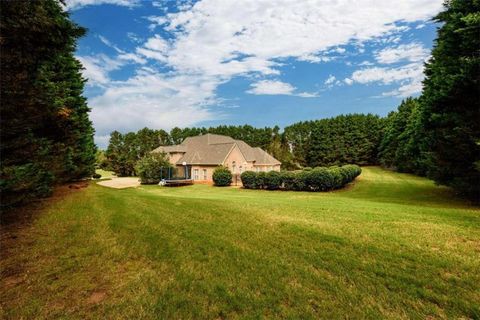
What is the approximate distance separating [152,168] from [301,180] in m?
22.0

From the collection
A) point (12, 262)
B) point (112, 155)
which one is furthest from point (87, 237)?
point (112, 155)

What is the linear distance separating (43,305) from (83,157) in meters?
16.9

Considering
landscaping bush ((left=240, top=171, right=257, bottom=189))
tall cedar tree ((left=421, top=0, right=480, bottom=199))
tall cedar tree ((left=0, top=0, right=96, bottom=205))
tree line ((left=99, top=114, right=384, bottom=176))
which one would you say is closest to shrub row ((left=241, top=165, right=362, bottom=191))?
landscaping bush ((left=240, top=171, right=257, bottom=189))

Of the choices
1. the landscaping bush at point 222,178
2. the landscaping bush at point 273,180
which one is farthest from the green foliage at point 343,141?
the landscaping bush at point 273,180

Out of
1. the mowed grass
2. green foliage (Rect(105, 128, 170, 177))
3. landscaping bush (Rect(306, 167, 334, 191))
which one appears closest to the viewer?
the mowed grass

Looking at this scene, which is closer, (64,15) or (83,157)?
(64,15)

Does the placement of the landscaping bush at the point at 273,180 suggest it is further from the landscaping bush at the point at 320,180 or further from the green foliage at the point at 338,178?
the green foliage at the point at 338,178

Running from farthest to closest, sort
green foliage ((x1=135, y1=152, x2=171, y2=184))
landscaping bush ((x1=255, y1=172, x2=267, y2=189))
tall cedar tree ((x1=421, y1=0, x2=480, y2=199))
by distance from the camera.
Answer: green foliage ((x1=135, y1=152, x2=171, y2=184)), landscaping bush ((x1=255, y1=172, x2=267, y2=189)), tall cedar tree ((x1=421, y1=0, x2=480, y2=199))

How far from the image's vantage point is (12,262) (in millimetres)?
5273

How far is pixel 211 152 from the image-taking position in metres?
41.2

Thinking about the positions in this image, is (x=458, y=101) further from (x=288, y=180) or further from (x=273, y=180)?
(x=273, y=180)

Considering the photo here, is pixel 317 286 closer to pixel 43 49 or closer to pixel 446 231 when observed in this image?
pixel 446 231

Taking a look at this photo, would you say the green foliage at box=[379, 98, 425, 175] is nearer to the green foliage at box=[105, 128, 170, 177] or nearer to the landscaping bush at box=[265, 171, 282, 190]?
the landscaping bush at box=[265, 171, 282, 190]

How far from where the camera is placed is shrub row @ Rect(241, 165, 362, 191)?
25344 mm
